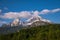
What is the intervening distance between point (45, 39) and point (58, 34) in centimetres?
1336

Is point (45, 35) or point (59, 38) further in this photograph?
point (45, 35)

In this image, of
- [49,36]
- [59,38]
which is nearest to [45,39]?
[49,36]

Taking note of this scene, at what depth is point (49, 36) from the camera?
567 feet

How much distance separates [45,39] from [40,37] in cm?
519

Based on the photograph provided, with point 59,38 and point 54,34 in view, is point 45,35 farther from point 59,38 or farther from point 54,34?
point 59,38

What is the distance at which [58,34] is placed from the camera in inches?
6747

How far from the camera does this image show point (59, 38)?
15912 cm

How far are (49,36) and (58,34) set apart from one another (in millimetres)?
8843

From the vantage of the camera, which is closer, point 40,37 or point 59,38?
point 59,38

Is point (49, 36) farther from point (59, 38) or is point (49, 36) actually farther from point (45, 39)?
point (59, 38)

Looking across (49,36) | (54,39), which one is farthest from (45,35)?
(54,39)

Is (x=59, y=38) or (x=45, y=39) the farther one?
(x=45, y=39)

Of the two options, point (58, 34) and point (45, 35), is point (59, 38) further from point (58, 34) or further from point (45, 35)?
point (45, 35)

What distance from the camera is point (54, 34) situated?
175125 mm
